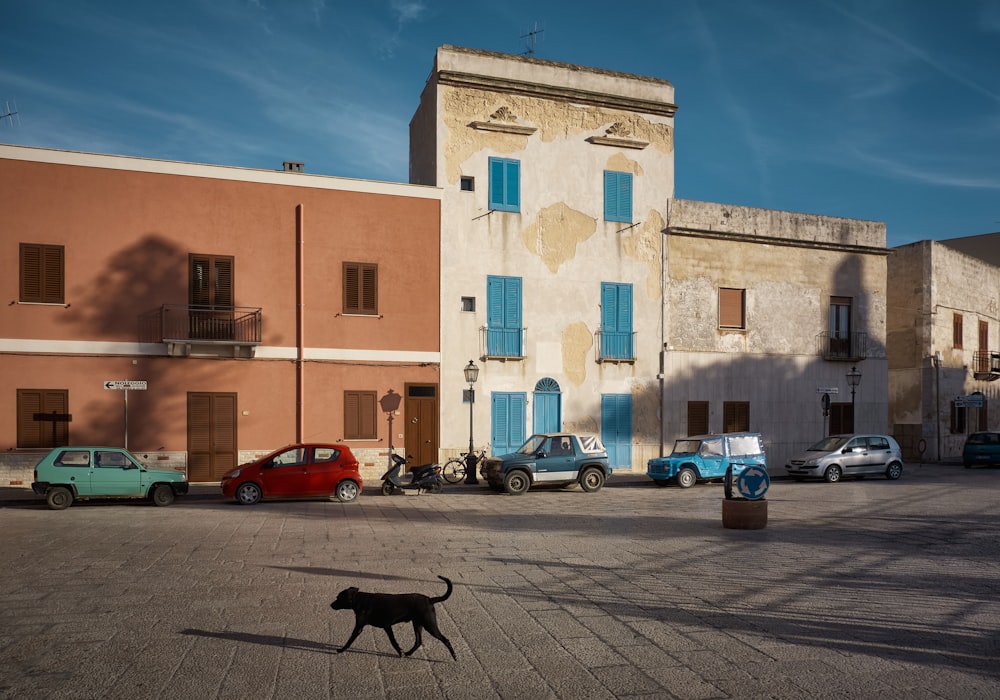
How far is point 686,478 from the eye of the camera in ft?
74.1

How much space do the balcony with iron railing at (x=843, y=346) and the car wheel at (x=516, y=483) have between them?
52.1ft

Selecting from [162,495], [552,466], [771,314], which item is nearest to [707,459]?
[552,466]

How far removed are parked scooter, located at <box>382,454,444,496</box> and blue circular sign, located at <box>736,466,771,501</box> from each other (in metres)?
8.93

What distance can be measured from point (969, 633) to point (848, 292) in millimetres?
26336

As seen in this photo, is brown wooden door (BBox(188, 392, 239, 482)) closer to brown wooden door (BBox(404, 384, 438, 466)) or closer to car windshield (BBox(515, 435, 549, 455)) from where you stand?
brown wooden door (BBox(404, 384, 438, 466))

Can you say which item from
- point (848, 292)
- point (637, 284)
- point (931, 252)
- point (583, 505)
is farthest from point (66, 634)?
point (931, 252)

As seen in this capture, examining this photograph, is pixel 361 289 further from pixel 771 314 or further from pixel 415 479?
pixel 771 314

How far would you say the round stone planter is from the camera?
44.7 ft

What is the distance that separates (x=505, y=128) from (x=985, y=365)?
2815cm

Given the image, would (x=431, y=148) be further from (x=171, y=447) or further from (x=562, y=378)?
(x=171, y=447)

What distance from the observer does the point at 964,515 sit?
15875 millimetres

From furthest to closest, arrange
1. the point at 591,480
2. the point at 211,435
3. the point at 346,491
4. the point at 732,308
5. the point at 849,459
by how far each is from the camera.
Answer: the point at 732,308
the point at 849,459
the point at 211,435
the point at 591,480
the point at 346,491

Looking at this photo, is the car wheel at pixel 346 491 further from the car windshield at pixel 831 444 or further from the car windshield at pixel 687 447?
the car windshield at pixel 831 444

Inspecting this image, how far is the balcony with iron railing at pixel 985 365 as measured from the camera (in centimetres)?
3794
